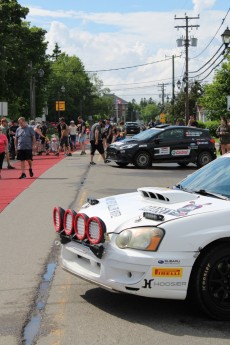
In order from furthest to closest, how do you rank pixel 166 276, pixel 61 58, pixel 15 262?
pixel 61 58
pixel 15 262
pixel 166 276

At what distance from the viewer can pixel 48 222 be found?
9438 millimetres

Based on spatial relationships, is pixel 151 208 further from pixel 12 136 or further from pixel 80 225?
pixel 12 136

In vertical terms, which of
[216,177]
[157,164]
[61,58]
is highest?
[61,58]

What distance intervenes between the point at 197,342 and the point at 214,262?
0.67 metres

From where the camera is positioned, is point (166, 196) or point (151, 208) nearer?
point (151, 208)

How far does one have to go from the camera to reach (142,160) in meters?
20.7

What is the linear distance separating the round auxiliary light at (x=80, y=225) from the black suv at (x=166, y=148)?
15.4 meters

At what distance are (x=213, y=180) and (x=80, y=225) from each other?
57.2 inches

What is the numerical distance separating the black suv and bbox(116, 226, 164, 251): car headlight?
52.0 ft

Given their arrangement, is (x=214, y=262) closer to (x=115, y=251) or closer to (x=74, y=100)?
(x=115, y=251)

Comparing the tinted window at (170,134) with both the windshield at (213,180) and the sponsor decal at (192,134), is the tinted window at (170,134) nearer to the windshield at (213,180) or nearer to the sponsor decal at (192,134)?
the sponsor decal at (192,134)

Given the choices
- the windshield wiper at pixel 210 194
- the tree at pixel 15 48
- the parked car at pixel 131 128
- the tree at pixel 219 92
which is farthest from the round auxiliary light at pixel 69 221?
the parked car at pixel 131 128

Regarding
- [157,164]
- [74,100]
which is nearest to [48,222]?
[157,164]

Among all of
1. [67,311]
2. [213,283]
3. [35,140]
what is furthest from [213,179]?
[35,140]
